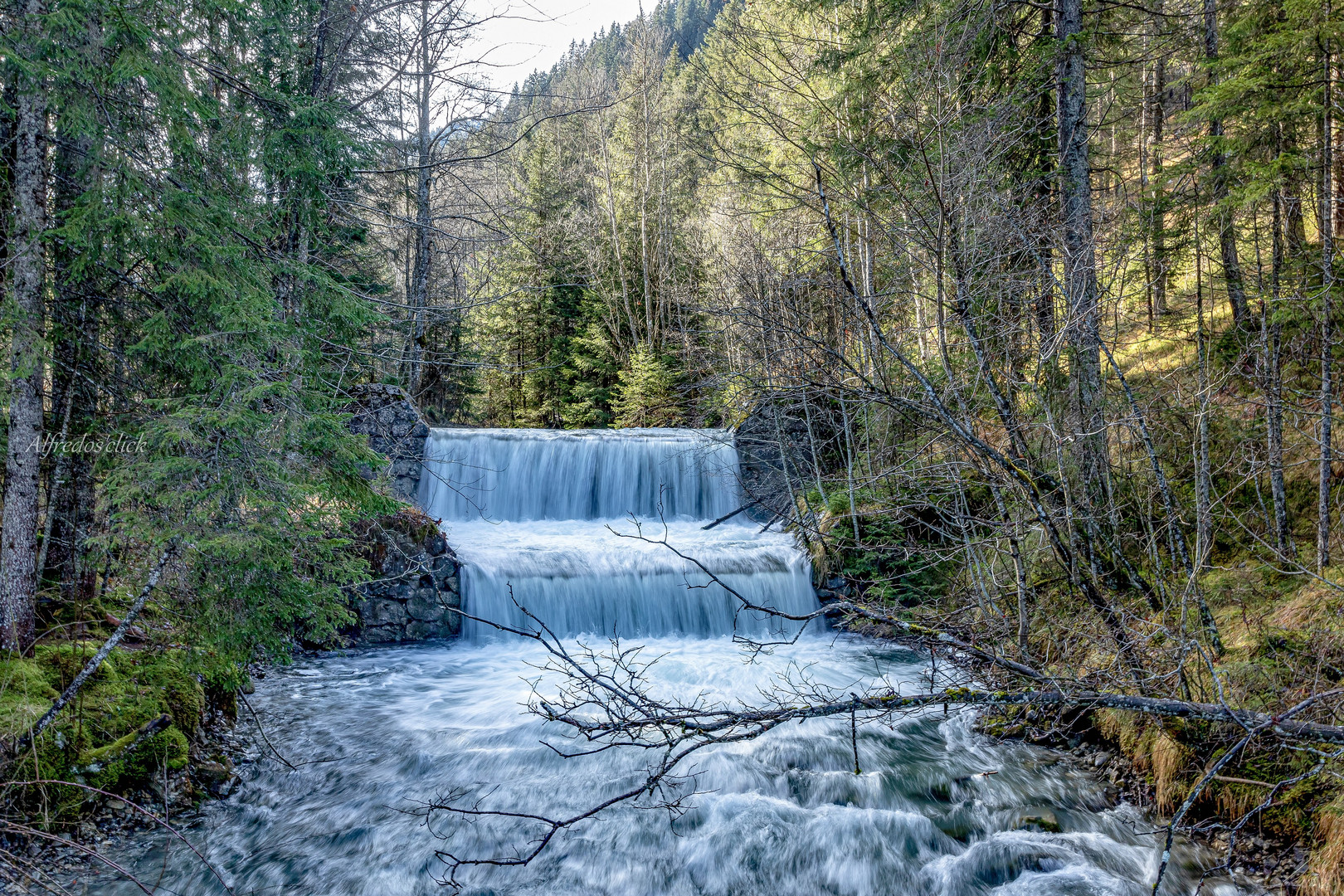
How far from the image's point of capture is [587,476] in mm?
14586

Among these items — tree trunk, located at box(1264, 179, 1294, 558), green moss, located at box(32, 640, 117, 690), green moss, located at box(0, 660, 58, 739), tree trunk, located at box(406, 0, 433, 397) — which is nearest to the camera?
green moss, located at box(0, 660, 58, 739)

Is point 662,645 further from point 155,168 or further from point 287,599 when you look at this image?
point 155,168

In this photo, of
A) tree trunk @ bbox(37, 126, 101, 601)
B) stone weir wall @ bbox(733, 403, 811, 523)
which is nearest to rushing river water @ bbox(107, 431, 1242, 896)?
tree trunk @ bbox(37, 126, 101, 601)

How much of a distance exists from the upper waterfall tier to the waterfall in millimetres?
25

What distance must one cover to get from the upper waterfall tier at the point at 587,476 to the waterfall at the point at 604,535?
0.03 meters

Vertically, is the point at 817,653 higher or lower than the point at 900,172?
lower

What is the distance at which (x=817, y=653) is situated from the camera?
8.46 metres

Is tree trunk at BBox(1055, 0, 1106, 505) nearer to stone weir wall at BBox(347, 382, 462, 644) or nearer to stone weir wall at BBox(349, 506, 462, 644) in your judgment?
stone weir wall at BBox(347, 382, 462, 644)

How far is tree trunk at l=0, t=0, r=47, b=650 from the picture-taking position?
3986 mm

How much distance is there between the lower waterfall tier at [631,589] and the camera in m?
9.34

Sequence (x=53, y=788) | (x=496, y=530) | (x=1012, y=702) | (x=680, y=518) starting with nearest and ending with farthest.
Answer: (x=1012, y=702)
(x=53, y=788)
(x=496, y=530)
(x=680, y=518)

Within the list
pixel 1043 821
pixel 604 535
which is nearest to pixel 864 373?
pixel 1043 821

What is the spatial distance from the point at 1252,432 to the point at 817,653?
16.3 feet

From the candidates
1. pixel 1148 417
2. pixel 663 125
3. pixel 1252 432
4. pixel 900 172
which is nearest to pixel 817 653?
pixel 1148 417
